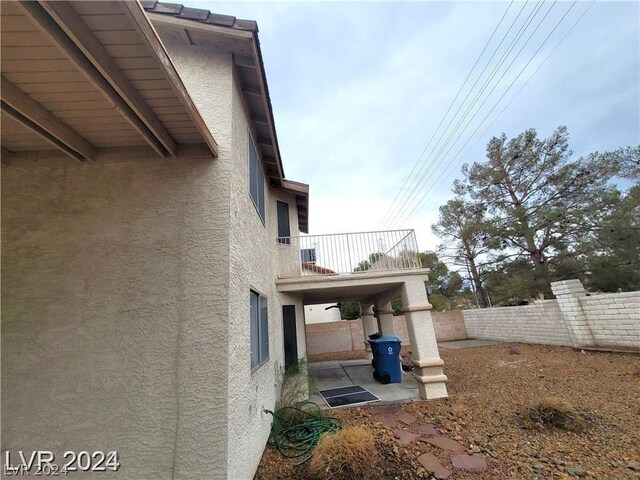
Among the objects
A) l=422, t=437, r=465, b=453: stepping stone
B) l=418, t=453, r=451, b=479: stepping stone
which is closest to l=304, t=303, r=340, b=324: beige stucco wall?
l=422, t=437, r=465, b=453: stepping stone

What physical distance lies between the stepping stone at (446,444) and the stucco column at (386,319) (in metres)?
4.54

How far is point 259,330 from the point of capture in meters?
4.33

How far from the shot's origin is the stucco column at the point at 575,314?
9.09 m

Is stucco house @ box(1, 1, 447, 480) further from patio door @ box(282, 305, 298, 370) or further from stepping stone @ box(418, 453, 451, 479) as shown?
patio door @ box(282, 305, 298, 370)

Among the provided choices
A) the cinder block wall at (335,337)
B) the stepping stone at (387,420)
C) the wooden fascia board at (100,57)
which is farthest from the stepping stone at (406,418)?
the cinder block wall at (335,337)

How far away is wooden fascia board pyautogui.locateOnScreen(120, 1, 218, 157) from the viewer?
1.65 metres

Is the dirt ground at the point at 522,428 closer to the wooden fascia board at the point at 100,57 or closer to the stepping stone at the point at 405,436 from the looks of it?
the stepping stone at the point at 405,436

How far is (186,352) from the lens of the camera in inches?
103

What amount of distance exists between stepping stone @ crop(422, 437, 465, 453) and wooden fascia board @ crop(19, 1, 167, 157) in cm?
573

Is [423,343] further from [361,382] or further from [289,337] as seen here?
[289,337]

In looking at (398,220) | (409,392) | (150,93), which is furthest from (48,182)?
(398,220)

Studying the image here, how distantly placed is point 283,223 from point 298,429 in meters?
5.11

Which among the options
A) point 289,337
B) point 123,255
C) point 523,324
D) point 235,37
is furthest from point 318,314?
point 235,37

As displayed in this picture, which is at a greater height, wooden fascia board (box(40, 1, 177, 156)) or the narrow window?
the narrow window
